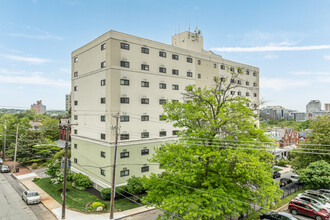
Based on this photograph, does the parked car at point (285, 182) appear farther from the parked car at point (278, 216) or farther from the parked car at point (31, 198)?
the parked car at point (31, 198)

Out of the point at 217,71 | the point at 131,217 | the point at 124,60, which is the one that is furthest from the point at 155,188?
the point at 217,71

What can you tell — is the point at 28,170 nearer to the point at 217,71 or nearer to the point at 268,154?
the point at 217,71

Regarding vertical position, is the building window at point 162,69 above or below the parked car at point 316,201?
above

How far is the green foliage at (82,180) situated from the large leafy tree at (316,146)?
102 feet

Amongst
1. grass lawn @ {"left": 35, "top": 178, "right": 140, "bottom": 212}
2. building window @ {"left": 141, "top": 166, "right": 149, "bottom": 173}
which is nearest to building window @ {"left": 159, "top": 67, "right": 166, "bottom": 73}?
building window @ {"left": 141, "top": 166, "right": 149, "bottom": 173}

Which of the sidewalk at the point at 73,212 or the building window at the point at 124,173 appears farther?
the building window at the point at 124,173

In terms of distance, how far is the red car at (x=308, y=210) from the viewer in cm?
2077

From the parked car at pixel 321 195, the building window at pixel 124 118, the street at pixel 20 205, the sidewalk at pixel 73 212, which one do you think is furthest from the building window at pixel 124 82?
the parked car at pixel 321 195

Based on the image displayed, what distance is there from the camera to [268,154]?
1705cm

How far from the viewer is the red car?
20.8 m

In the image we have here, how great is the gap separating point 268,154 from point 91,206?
18545 millimetres

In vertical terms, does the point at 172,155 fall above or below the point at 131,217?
above

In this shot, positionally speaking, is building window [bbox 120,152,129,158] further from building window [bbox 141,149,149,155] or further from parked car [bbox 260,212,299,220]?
parked car [bbox 260,212,299,220]

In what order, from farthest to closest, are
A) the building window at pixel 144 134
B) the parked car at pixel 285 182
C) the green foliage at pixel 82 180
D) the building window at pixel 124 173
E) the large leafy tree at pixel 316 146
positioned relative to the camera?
the parked car at pixel 285 182 → the large leafy tree at pixel 316 146 → the building window at pixel 144 134 → the green foliage at pixel 82 180 → the building window at pixel 124 173
